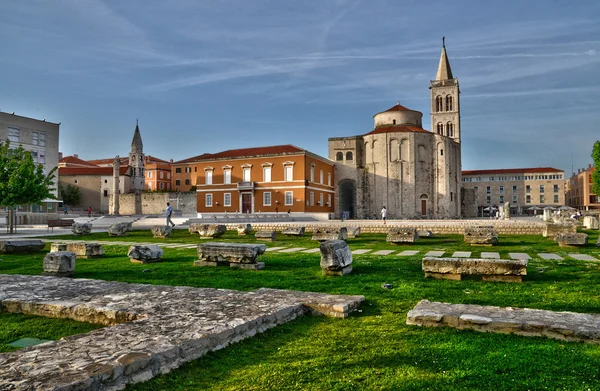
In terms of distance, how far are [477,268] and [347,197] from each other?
52773 mm

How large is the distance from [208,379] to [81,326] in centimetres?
256

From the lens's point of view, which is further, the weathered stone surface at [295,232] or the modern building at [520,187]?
the modern building at [520,187]

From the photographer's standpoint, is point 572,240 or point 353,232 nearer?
point 572,240

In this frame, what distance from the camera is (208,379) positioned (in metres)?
3.36

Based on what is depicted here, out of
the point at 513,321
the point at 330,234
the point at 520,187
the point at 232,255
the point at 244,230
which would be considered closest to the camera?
the point at 513,321

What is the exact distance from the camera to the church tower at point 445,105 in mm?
66688

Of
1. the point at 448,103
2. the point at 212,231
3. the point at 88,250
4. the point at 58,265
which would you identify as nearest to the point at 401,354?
the point at 58,265

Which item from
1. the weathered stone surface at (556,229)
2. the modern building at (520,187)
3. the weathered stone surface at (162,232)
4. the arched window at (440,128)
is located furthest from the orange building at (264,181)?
the modern building at (520,187)

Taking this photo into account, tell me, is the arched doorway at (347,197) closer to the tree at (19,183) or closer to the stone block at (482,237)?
the tree at (19,183)

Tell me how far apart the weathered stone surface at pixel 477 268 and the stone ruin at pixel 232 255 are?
3847 millimetres

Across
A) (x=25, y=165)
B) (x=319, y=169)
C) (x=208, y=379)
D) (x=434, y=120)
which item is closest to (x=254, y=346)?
(x=208, y=379)

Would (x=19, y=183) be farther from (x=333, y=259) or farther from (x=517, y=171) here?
(x=517, y=171)

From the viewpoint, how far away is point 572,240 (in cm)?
1450

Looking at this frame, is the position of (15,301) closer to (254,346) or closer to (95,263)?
(254,346)
